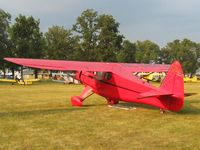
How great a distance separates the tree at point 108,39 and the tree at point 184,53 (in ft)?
140

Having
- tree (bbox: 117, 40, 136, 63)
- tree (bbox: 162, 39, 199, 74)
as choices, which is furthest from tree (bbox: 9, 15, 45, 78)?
tree (bbox: 162, 39, 199, 74)

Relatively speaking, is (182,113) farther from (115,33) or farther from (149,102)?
(115,33)

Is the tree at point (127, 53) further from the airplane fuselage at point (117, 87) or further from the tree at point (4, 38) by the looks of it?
the airplane fuselage at point (117, 87)

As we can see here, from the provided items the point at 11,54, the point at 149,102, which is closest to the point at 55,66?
the point at 149,102

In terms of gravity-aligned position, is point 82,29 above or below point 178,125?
above

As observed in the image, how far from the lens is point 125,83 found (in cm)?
1405

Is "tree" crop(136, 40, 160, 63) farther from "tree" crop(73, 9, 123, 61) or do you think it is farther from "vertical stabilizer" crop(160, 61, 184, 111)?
"vertical stabilizer" crop(160, 61, 184, 111)

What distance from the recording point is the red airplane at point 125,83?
1200cm

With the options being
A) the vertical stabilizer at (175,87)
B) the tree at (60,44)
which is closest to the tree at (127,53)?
the tree at (60,44)

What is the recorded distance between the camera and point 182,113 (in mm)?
13492

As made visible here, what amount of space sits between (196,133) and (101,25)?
6215 cm

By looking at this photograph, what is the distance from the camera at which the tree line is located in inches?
2170

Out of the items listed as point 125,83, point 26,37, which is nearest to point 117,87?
point 125,83

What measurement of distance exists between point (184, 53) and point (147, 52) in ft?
38.6
